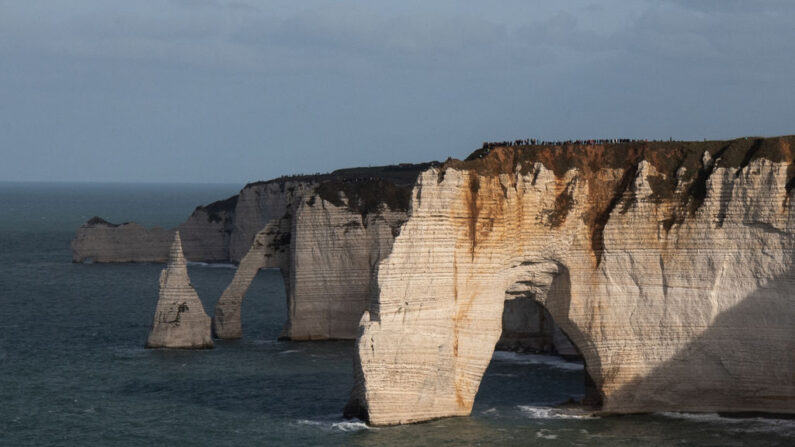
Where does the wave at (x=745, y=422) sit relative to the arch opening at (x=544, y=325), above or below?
below

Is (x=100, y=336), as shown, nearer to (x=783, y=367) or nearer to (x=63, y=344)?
(x=63, y=344)

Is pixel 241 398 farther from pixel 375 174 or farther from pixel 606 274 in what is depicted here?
pixel 375 174

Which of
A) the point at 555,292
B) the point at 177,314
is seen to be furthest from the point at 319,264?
the point at 555,292

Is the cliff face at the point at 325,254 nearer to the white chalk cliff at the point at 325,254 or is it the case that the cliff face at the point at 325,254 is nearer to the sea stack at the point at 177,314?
the white chalk cliff at the point at 325,254

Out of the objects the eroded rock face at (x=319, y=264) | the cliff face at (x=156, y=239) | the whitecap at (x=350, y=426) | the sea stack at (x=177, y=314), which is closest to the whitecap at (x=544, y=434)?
the whitecap at (x=350, y=426)

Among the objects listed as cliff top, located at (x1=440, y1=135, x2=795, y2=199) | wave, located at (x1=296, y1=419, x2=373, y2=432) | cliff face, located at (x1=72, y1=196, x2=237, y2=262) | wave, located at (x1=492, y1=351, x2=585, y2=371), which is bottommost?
wave, located at (x1=296, y1=419, x2=373, y2=432)

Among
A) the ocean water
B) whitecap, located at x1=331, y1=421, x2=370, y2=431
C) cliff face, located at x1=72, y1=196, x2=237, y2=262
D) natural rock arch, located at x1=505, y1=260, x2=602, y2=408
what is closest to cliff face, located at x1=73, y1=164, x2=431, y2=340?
the ocean water

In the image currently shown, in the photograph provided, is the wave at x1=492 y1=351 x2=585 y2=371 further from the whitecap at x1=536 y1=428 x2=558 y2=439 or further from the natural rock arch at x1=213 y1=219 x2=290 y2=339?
the natural rock arch at x1=213 y1=219 x2=290 y2=339
